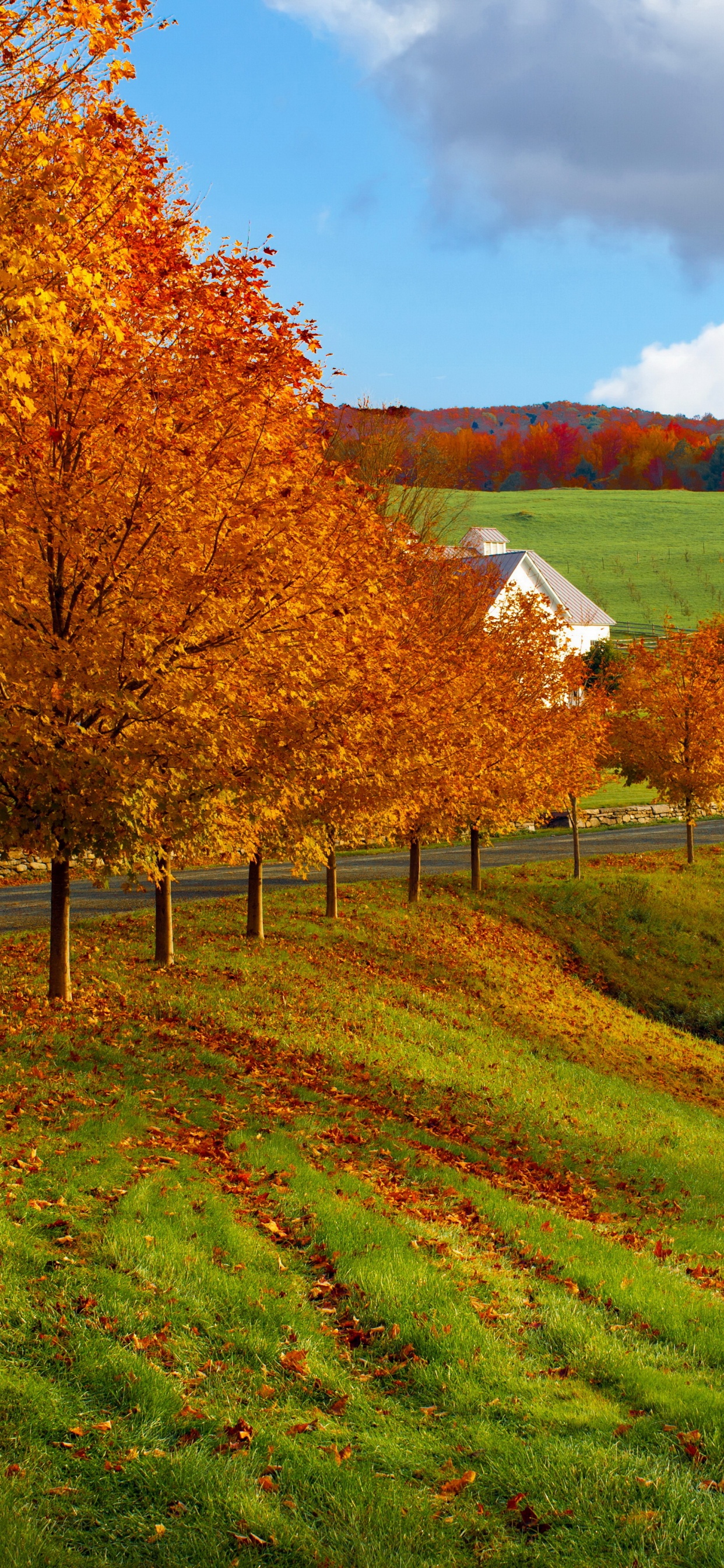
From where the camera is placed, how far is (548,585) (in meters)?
67.6

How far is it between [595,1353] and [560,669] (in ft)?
75.2

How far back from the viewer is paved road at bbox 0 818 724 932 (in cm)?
2128

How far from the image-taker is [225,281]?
11008 mm

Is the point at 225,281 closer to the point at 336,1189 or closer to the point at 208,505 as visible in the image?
the point at 208,505

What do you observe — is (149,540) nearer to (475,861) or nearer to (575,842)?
(475,861)

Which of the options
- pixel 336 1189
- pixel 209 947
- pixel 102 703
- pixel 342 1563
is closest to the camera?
pixel 342 1563

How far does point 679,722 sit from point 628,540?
77.0m

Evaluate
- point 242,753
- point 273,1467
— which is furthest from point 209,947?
point 273,1467

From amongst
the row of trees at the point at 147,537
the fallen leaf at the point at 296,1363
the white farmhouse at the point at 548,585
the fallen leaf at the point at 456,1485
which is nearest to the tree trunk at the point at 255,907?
the row of trees at the point at 147,537

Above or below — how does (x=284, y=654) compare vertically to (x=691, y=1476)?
above

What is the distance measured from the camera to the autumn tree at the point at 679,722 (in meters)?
30.8

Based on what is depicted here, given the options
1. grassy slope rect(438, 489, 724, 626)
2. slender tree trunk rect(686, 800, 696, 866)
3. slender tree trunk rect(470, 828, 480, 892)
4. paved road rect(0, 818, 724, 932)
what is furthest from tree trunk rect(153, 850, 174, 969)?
grassy slope rect(438, 489, 724, 626)

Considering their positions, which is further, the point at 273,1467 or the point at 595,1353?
the point at 595,1353

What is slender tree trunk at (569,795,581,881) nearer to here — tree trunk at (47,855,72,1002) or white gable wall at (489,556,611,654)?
tree trunk at (47,855,72,1002)
